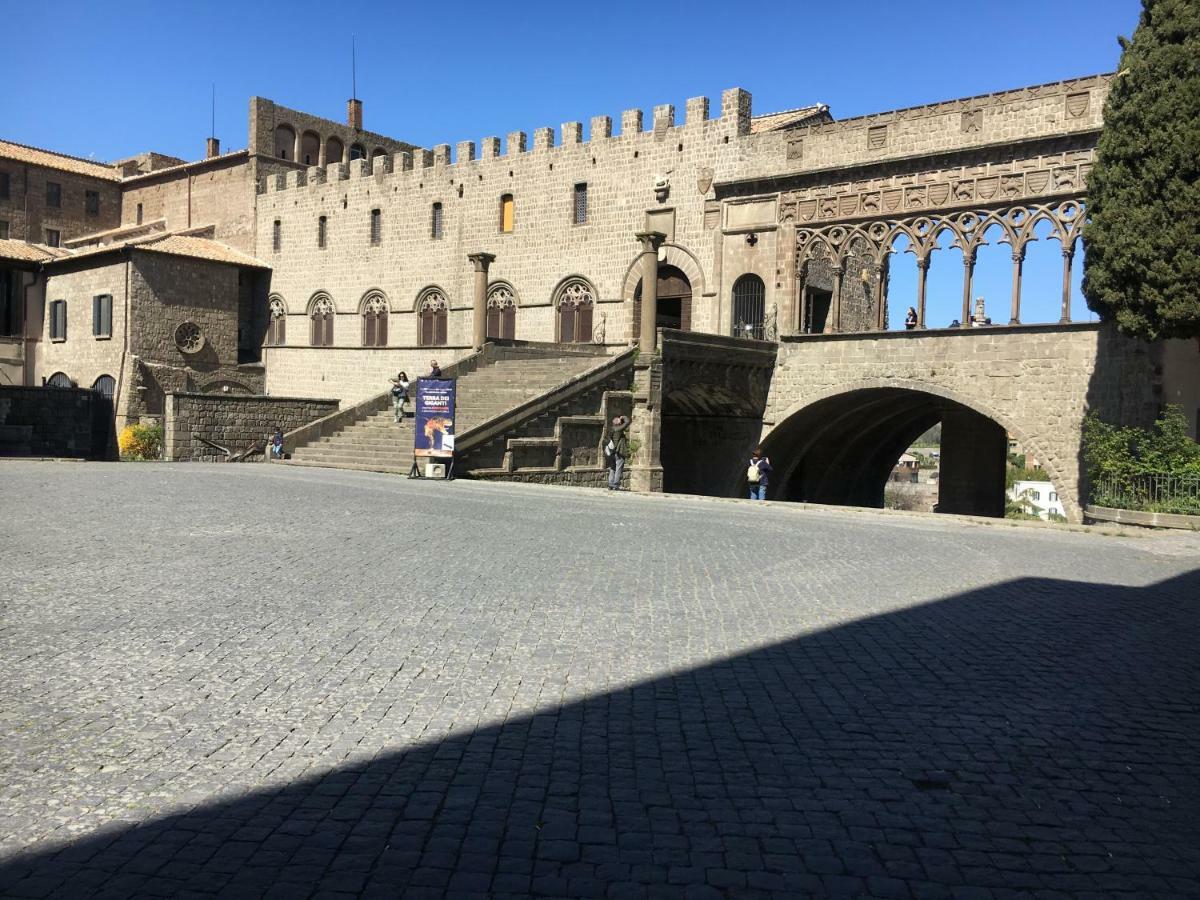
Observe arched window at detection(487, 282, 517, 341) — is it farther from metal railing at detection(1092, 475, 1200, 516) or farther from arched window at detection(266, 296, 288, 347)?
metal railing at detection(1092, 475, 1200, 516)

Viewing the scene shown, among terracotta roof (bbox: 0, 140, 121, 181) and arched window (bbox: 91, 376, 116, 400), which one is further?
terracotta roof (bbox: 0, 140, 121, 181)

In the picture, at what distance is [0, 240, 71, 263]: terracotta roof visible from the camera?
40.0m

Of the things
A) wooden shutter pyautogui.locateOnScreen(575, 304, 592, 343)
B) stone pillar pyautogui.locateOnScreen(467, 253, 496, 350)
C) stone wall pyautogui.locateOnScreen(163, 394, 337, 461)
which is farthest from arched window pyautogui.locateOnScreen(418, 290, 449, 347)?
stone pillar pyautogui.locateOnScreen(467, 253, 496, 350)

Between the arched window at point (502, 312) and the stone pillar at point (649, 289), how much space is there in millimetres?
10276

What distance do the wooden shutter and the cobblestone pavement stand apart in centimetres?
2183

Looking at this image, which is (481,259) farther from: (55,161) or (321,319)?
(55,161)

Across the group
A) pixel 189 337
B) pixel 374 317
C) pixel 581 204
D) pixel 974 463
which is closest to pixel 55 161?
pixel 189 337

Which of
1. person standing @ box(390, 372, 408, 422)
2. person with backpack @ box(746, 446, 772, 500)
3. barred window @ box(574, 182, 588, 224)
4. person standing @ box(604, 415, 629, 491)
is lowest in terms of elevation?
person with backpack @ box(746, 446, 772, 500)

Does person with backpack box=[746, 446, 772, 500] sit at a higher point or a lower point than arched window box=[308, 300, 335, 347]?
lower

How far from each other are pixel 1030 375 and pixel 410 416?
1434 cm

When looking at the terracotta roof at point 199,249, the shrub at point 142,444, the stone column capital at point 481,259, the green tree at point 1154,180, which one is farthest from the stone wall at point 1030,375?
the terracotta roof at point 199,249

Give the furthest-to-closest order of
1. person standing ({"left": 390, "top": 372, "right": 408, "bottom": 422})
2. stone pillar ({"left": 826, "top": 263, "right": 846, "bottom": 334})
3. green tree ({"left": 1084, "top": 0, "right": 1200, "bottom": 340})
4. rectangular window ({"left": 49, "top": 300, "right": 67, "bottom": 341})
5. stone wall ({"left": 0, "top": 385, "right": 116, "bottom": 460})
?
rectangular window ({"left": 49, "top": 300, "right": 67, "bottom": 341}), stone pillar ({"left": 826, "top": 263, "right": 846, "bottom": 334}), stone wall ({"left": 0, "top": 385, "right": 116, "bottom": 460}), person standing ({"left": 390, "top": 372, "right": 408, "bottom": 422}), green tree ({"left": 1084, "top": 0, "right": 1200, "bottom": 340})

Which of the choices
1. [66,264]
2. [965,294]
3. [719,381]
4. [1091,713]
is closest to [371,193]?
[66,264]

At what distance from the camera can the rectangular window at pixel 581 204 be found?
31.8 metres
